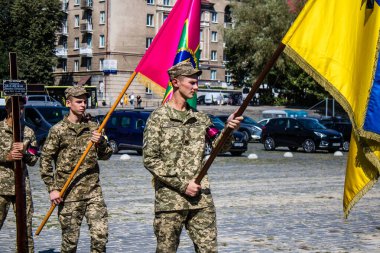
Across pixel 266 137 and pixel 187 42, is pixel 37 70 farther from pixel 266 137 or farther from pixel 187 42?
pixel 187 42

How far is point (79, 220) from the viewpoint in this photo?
7691mm

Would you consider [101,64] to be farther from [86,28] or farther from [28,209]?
[28,209]

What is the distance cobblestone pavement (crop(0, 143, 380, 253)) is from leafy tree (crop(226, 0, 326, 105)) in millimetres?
46046

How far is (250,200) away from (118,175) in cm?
671

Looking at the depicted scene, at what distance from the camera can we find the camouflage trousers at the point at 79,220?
7.56 meters

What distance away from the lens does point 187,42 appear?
29.5 ft

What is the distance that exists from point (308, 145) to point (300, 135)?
625 mm

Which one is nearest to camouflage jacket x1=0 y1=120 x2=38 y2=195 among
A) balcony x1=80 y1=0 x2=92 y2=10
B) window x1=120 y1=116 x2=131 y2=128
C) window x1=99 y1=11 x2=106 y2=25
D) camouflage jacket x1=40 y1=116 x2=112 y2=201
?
camouflage jacket x1=40 y1=116 x2=112 y2=201

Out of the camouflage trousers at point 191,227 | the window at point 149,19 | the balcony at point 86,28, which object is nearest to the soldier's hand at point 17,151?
the camouflage trousers at point 191,227

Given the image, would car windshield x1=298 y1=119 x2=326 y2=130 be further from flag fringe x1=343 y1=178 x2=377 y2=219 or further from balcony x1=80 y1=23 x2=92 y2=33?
balcony x1=80 y1=23 x2=92 y2=33

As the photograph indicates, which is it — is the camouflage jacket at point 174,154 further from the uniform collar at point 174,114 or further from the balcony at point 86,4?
the balcony at point 86,4

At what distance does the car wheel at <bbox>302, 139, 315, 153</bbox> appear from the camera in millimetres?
34594

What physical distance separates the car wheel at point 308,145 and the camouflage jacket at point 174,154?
28.9 m

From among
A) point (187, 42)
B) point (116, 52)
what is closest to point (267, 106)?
point (116, 52)
